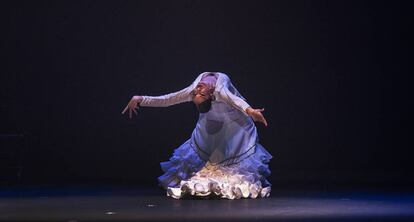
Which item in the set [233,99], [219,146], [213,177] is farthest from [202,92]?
[213,177]

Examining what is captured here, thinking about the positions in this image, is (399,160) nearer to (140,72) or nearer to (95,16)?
(140,72)

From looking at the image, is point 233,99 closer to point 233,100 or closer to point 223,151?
point 233,100

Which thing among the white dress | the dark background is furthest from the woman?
the dark background

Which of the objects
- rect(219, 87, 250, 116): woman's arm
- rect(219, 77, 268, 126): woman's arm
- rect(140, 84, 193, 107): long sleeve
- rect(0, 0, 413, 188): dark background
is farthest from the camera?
rect(0, 0, 413, 188): dark background

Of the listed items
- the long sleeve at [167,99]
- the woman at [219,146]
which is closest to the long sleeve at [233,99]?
the woman at [219,146]

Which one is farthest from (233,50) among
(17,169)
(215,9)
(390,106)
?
(17,169)

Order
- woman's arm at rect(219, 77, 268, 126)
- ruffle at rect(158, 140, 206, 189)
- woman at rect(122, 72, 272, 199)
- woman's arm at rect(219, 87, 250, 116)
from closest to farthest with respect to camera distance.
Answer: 1. woman's arm at rect(219, 77, 268, 126)
2. woman's arm at rect(219, 87, 250, 116)
3. woman at rect(122, 72, 272, 199)
4. ruffle at rect(158, 140, 206, 189)

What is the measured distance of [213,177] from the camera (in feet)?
18.0

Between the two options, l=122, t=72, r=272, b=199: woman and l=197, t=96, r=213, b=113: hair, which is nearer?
l=122, t=72, r=272, b=199: woman

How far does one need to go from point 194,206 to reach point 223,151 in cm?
85

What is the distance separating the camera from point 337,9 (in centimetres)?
707

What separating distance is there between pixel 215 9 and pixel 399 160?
2165mm

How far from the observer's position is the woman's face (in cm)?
546

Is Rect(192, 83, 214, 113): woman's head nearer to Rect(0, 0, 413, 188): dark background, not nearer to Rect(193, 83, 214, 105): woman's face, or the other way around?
Rect(193, 83, 214, 105): woman's face
